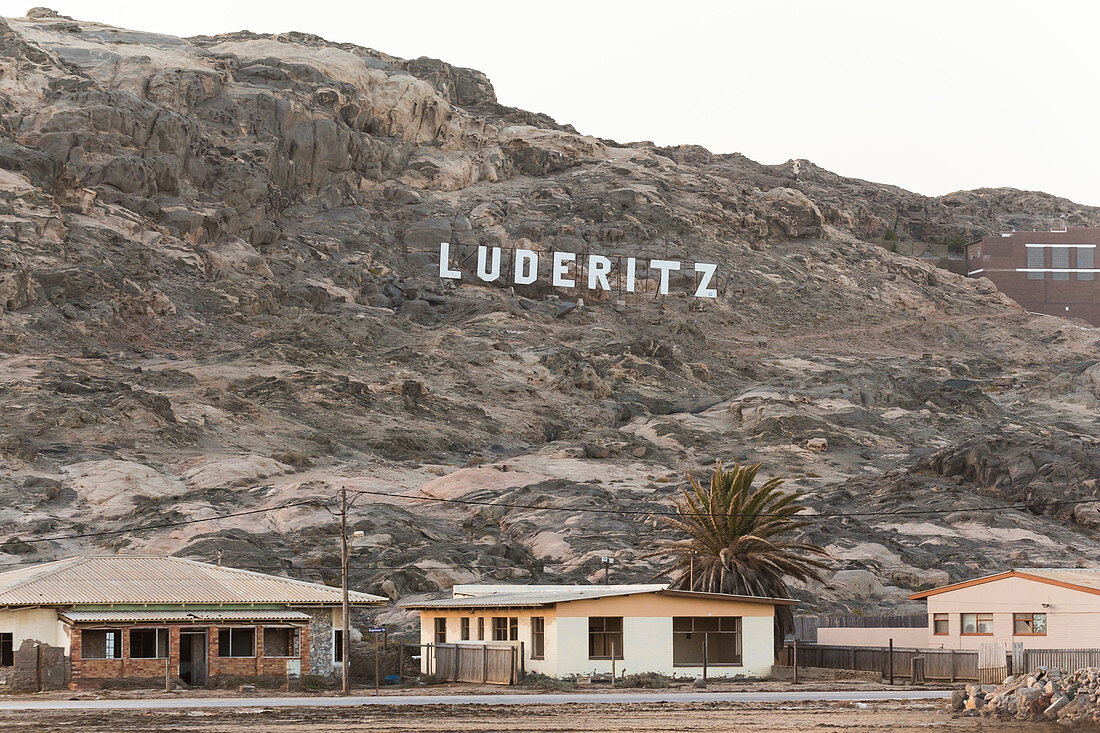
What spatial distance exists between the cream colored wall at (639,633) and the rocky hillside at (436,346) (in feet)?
74.2

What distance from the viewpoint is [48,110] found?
135m

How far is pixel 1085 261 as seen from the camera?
16238 cm

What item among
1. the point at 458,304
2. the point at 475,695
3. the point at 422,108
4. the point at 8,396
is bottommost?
the point at 475,695

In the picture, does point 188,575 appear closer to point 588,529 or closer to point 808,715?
point 808,715

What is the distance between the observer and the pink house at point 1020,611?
44.2 metres

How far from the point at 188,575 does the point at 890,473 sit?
208ft

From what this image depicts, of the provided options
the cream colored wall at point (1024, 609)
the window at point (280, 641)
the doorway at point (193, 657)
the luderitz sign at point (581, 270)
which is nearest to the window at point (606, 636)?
the window at point (280, 641)

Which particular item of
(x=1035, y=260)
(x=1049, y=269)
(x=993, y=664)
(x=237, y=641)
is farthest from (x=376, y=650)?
(x=1035, y=260)

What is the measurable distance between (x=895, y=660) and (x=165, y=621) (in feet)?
80.6

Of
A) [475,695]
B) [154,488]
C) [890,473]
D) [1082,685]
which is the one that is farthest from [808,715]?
[890,473]

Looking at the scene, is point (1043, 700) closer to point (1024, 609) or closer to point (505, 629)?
point (1024, 609)

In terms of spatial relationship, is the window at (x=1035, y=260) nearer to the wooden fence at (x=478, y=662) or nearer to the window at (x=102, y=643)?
the wooden fence at (x=478, y=662)

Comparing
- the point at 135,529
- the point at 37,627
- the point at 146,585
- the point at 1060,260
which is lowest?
the point at 37,627

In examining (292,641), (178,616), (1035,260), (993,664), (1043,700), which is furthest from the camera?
(1035,260)
